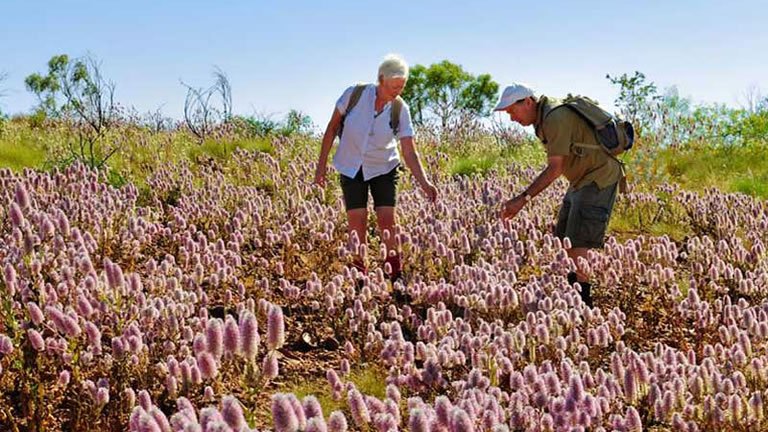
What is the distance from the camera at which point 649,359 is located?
3.60 metres

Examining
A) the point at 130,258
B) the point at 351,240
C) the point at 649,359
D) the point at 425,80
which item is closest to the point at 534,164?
the point at 351,240

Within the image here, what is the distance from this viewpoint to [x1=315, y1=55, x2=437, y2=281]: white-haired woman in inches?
239

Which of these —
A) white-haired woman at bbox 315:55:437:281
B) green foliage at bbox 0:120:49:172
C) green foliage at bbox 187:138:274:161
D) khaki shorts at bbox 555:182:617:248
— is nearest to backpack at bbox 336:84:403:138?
white-haired woman at bbox 315:55:437:281

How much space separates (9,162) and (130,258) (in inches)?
241

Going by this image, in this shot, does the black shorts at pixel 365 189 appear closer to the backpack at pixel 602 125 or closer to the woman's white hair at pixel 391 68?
the woman's white hair at pixel 391 68

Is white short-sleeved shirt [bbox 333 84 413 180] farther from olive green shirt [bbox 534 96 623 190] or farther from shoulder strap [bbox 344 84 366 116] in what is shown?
olive green shirt [bbox 534 96 623 190]

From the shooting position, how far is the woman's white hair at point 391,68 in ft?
19.0

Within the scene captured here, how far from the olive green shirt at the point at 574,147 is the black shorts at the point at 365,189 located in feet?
4.25

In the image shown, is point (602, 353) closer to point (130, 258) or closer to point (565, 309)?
point (565, 309)

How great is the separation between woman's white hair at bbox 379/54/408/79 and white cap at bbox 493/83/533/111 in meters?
0.81

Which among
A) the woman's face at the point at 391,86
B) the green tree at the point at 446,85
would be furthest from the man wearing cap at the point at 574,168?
the green tree at the point at 446,85

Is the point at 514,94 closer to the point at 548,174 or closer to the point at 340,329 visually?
the point at 548,174

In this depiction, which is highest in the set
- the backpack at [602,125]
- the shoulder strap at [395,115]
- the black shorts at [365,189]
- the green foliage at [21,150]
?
the green foliage at [21,150]

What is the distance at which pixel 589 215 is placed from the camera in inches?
227
